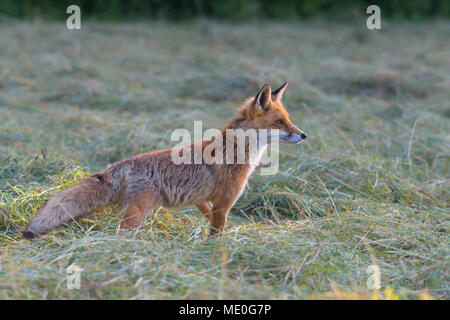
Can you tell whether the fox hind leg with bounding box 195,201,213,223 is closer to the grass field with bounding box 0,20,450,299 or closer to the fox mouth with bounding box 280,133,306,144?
the grass field with bounding box 0,20,450,299

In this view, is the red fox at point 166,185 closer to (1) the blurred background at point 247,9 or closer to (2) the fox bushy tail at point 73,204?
(2) the fox bushy tail at point 73,204

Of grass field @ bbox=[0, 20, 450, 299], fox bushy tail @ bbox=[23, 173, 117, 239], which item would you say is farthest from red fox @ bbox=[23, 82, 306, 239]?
grass field @ bbox=[0, 20, 450, 299]

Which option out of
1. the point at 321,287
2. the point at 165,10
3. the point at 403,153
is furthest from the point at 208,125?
the point at 165,10

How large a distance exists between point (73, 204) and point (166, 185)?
3.14ft

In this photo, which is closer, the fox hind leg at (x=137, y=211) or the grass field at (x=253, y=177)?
the grass field at (x=253, y=177)

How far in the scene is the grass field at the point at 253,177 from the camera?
4.05 metres

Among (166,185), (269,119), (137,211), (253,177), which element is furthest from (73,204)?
(253,177)

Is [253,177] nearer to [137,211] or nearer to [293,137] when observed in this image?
[293,137]

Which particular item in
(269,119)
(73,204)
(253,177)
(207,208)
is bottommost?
(207,208)

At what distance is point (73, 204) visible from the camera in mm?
4613

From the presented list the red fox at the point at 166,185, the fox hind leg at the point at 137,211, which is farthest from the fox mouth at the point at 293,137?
the fox hind leg at the point at 137,211

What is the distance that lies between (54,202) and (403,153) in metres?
5.61

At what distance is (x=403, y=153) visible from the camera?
26.0ft

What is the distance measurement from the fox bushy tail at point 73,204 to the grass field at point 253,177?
6.2 inches
